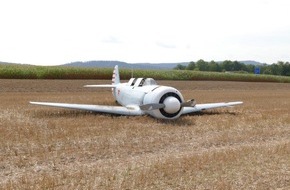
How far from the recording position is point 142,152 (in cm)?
963

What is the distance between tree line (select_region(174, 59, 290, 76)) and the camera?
132 m

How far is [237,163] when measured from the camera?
8.46 meters

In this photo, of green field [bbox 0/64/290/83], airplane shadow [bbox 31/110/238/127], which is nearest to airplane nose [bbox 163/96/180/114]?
airplane shadow [bbox 31/110/238/127]

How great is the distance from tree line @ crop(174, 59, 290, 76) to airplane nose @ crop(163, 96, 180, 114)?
387 feet

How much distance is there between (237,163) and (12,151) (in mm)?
5615

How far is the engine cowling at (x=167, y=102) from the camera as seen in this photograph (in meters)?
14.5

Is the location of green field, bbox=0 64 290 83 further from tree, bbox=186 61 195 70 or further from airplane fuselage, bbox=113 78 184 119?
tree, bbox=186 61 195 70

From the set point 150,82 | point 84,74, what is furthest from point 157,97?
point 84,74

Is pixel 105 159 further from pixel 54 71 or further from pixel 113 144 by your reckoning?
pixel 54 71

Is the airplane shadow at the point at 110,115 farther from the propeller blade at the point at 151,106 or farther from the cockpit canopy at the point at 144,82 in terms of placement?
the cockpit canopy at the point at 144,82

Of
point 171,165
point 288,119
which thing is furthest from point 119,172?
point 288,119

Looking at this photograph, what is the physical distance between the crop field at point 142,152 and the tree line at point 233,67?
118648mm

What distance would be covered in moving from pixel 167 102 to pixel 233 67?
454 ft

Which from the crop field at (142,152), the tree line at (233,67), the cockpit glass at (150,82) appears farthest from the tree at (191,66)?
the crop field at (142,152)
